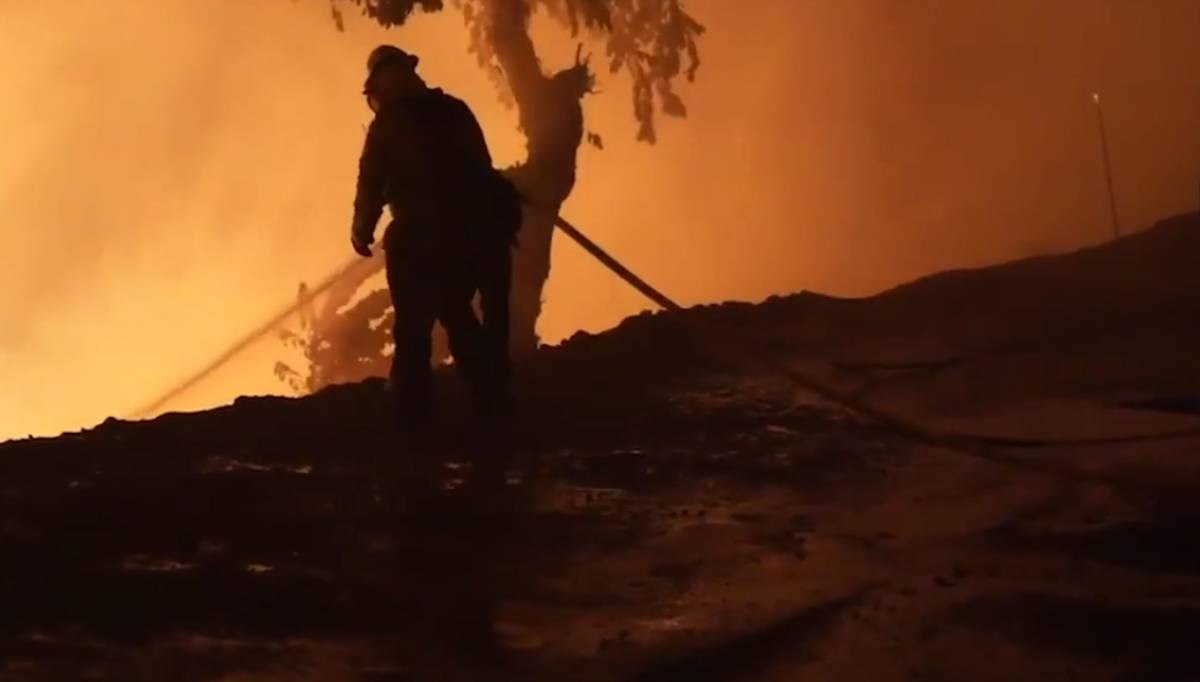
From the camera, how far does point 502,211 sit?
504 cm

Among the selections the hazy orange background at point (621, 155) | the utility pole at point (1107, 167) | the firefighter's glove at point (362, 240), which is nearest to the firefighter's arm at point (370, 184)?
the firefighter's glove at point (362, 240)

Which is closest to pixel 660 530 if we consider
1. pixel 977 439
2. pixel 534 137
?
pixel 977 439

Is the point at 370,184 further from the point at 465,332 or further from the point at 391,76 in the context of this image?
the point at 465,332

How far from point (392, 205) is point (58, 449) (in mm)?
1560

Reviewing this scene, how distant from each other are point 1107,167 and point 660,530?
279 inches

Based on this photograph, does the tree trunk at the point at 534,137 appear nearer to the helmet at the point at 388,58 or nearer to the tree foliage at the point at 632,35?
the tree foliage at the point at 632,35

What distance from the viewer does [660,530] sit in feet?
13.2

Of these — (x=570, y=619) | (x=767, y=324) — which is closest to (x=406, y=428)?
(x=570, y=619)

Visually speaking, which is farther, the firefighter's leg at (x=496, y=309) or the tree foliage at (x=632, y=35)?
the tree foliage at (x=632, y=35)

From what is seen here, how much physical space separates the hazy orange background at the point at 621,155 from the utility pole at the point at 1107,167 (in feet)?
0.22

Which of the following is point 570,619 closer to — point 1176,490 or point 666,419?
point 1176,490

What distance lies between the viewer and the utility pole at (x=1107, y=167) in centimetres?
977

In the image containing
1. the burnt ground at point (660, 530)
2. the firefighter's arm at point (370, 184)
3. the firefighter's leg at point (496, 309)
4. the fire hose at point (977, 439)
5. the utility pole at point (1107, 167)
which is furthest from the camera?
the utility pole at point (1107, 167)

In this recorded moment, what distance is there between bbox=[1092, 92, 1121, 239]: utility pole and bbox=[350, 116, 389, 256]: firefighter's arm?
6626 millimetres
